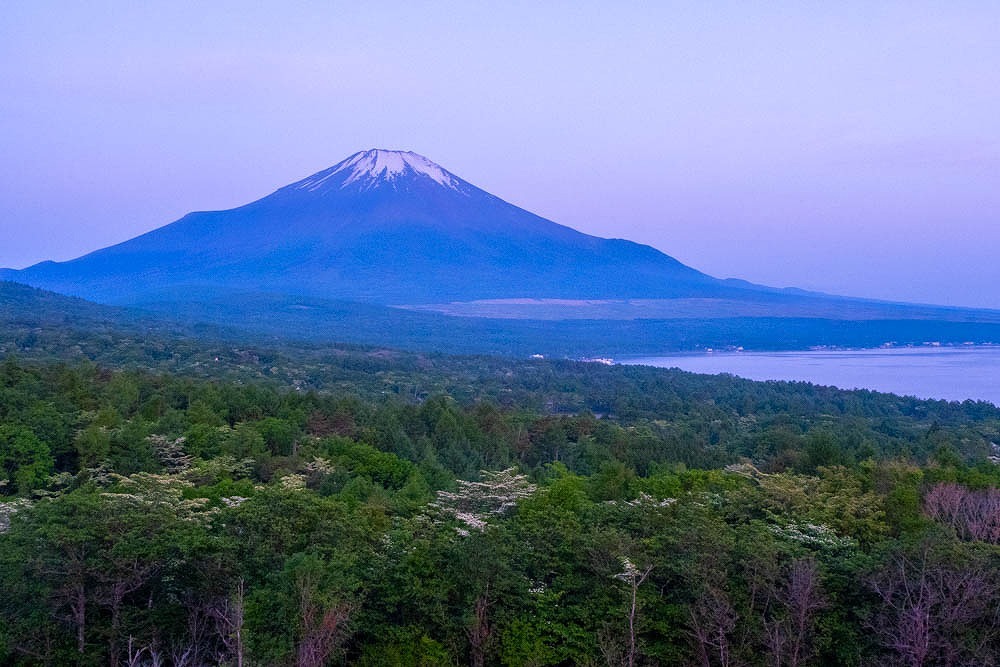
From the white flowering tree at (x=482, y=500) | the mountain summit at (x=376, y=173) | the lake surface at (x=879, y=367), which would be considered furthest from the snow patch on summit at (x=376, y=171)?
the white flowering tree at (x=482, y=500)

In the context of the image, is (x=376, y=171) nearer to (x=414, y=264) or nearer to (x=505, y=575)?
(x=414, y=264)

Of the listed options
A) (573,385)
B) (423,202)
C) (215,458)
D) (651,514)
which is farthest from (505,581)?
(423,202)

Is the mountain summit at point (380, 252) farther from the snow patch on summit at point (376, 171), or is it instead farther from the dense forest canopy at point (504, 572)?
the dense forest canopy at point (504, 572)

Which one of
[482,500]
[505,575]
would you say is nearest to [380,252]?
[482,500]

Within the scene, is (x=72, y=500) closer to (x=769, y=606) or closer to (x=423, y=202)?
(x=769, y=606)

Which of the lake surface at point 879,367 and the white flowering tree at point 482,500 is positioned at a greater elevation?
the white flowering tree at point 482,500

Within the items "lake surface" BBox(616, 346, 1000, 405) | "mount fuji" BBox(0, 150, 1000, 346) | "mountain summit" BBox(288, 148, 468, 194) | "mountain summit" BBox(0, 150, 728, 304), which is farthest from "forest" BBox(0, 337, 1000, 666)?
"mountain summit" BBox(288, 148, 468, 194)

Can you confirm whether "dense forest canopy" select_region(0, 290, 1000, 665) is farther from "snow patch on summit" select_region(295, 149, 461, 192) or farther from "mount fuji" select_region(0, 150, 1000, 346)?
"snow patch on summit" select_region(295, 149, 461, 192)
